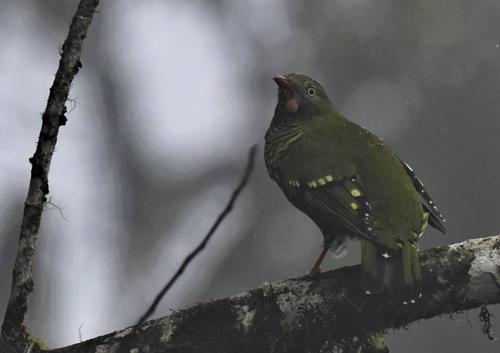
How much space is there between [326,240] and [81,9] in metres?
1.59

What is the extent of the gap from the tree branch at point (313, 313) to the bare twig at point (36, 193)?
28 centimetres

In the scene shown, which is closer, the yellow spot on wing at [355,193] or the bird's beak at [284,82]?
the yellow spot on wing at [355,193]

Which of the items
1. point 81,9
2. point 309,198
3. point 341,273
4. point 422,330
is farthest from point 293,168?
point 422,330

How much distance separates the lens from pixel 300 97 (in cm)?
401

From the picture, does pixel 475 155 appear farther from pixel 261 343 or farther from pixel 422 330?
pixel 261 343

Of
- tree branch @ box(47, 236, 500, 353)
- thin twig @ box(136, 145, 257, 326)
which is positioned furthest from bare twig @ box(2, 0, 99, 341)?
thin twig @ box(136, 145, 257, 326)

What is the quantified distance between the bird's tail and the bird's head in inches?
46.0

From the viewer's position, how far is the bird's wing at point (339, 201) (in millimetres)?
3074

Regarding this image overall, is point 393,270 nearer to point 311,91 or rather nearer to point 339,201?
point 339,201

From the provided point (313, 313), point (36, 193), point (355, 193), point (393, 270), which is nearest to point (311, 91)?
point (355, 193)

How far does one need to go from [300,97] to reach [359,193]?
0.99 m

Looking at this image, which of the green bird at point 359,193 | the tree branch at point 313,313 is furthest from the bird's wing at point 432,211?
the tree branch at point 313,313

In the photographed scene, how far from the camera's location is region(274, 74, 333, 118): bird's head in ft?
13.0

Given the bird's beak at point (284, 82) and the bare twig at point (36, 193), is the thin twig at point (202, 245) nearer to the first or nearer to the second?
the bare twig at point (36, 193)
